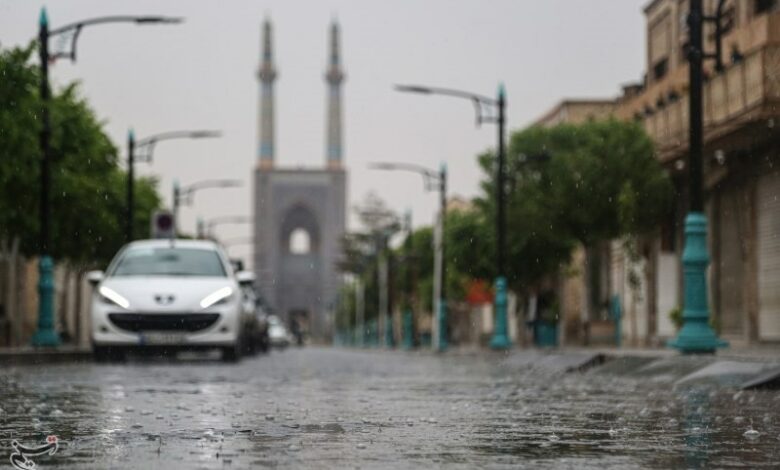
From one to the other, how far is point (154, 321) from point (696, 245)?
731 cm

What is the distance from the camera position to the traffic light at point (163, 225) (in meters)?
35.4

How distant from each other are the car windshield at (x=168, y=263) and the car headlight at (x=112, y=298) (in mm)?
951

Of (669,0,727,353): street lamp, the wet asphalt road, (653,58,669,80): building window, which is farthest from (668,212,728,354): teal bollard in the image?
(653,58,669,80): building window

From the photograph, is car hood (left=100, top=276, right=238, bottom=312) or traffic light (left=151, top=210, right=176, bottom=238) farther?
traffic light (left=151, top=210, right=176, bottom=238)

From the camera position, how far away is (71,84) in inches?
1470

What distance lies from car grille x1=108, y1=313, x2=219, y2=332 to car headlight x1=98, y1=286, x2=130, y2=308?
0.15 meters

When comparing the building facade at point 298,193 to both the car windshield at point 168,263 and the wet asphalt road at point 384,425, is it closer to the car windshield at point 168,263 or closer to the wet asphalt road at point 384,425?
the car windshield at point 168,263

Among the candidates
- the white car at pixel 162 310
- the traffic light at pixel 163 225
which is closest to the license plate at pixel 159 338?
the white car at pixel 162 310

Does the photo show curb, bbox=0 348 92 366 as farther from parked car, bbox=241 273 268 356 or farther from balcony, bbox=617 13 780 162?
balcony, bbox=617 13 780 162

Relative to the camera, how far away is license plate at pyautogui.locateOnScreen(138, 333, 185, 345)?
21.9 metres

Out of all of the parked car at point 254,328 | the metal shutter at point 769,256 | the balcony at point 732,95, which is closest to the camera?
the balcony at point 732,95

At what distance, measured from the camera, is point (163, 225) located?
3562 centimetres

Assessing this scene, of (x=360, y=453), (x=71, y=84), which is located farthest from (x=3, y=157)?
(x=360, y=453)

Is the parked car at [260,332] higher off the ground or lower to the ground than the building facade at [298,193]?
lower
